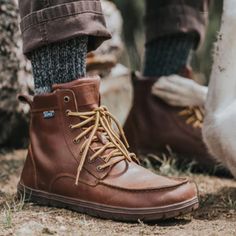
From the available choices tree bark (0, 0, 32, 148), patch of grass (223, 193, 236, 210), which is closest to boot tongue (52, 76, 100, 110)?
patch of grass (223, 193, 236, 210)

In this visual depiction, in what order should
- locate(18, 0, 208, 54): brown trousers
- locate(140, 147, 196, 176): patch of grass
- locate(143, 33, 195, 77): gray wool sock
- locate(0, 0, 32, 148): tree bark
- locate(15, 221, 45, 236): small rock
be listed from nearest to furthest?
locate(15, 221, 45, 236): small rock < locate(18, 0, 208, 54): brown trousers < locate(140, 147, 196, 176): patch of grass < locate(143, 33, 195, 77): gray wool sock < locate(0, 0, 32, 148): tree bark

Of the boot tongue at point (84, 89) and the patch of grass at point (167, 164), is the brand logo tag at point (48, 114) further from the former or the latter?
the patch of grass at point (167, 164)

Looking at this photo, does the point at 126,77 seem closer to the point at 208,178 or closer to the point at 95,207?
the point at 208,178

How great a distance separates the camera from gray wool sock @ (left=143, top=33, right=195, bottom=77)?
6.90ft

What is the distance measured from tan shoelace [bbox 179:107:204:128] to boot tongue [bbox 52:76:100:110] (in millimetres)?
684

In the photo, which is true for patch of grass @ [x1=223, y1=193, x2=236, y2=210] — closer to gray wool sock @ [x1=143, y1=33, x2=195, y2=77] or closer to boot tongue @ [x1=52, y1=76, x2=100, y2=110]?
boot tongue @ [x1=52, y1=76, x2=100, y2=110]

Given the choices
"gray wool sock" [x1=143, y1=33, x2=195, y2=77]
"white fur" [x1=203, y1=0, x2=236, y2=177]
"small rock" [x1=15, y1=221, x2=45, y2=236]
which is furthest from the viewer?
"gray wool sock" [x1=143, y1=33, x2=195, y2=77]

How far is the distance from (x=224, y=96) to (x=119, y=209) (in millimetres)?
385

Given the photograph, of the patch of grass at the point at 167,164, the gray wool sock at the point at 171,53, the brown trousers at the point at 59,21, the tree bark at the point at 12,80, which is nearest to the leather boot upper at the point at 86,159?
the brown trousers at the point at 59,21

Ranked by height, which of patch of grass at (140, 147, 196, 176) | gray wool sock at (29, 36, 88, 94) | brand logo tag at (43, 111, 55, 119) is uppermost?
gray wool sock at (29, 36, 88, 94)

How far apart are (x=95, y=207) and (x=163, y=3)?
0.95 meters

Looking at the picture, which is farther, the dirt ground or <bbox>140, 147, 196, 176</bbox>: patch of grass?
<bbox>140, 147, 196, 176</bbox>: patch of grass

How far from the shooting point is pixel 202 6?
2.11 meters

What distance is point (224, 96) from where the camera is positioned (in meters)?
1.50
